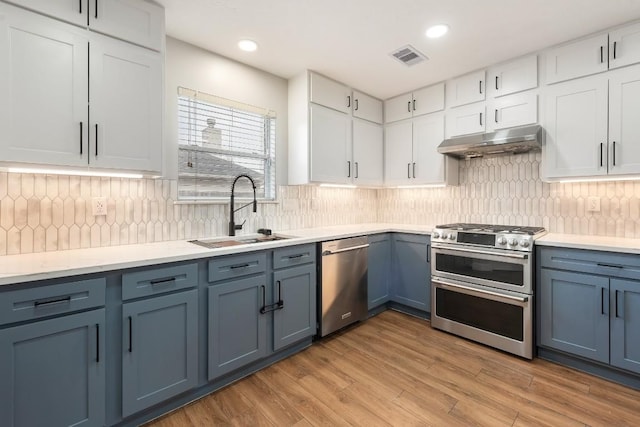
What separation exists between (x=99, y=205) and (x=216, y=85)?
1378mm

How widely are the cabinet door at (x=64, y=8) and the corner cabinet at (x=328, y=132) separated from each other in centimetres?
179

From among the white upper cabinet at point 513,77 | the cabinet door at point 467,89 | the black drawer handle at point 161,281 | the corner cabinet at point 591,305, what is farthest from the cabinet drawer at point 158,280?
the white upper cabinet at point 513,77

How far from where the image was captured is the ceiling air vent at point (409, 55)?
8.65 ft

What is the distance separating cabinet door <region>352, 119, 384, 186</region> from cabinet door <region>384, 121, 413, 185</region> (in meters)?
0.08

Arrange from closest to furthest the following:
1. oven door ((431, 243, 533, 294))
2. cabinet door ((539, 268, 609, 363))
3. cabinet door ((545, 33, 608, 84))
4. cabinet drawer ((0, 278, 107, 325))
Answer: cabinet drawer ((0, 278, 107, 325))
cabinet door ((539, 268, 609, 363))
cabinet door ((545, 33, 608, 84))
oven door ((431, 243, 533, 294))

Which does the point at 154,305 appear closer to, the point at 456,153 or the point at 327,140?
the point at 327,140

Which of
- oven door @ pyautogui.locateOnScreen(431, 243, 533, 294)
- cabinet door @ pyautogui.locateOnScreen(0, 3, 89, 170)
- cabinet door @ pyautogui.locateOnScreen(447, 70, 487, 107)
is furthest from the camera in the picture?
cabinet door @ pyautogui.locateOnScreen(447, 70, 487, 107)

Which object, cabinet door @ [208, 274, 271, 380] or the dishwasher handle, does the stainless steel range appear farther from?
cabinet door @ [208, 274, 271, 380]

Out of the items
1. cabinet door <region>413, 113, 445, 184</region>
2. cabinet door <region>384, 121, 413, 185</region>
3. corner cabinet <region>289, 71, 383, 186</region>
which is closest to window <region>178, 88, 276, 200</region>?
corner cabinet <region>289, 71, 383, 186</region>

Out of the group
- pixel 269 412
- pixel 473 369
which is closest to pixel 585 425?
pixel 473 369

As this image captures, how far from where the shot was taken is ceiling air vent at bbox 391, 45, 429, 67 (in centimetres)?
264

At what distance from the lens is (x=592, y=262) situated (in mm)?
2221

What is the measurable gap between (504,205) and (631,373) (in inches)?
64.2

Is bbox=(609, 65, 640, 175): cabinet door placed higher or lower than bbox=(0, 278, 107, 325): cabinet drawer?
higher
